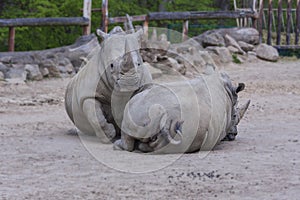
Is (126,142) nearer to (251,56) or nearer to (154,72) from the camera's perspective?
(154,72)

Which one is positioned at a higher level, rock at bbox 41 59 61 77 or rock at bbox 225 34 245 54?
rock at bbox 225 34 245 54

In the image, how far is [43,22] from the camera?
1803cm

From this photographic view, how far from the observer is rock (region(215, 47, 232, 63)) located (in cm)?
1906

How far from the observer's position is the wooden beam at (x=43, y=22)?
57.4ft

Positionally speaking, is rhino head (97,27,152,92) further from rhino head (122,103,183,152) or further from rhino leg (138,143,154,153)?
rhino leg (138,143,154,153)

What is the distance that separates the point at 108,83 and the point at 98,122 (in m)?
0.41

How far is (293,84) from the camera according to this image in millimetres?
15461

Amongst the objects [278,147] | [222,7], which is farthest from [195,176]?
[222,7]

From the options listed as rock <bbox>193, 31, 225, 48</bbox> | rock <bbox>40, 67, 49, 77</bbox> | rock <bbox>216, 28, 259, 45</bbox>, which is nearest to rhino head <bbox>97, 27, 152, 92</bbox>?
rock <bbox>40, 67, 49, 77</bbox>

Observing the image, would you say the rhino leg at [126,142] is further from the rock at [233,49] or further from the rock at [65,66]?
the rock at [233,49]

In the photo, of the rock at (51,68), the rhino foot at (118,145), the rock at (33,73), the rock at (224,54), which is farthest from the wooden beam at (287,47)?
the rhino foot at (118,145)

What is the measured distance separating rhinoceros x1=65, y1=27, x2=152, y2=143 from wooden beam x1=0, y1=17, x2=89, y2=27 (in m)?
9.23

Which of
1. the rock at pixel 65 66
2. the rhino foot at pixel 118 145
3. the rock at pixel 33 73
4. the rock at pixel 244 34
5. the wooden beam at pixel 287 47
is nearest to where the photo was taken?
the rhino foot at pixel 118 145

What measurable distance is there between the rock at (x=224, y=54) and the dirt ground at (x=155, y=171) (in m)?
8.04
